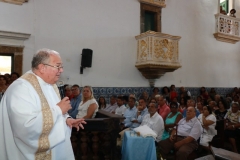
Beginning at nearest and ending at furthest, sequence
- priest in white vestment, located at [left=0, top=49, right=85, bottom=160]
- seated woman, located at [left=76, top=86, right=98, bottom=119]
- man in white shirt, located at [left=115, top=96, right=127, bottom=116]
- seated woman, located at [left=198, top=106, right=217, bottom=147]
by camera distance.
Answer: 1. priest in white vestment, located at [left=0, top=49, right=85, bottom=160]
2. seated woman, located at [left=76, top=86, right=98, bottom=119]
3. seated woman, located at [left=198, top=106, right=217, bottom=147]
4. man in white shirt, located at [left=115, top=96, right=127, bottom=116]

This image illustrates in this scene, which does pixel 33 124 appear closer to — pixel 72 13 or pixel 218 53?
pixel 72 13

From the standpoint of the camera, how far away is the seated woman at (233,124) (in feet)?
17.5

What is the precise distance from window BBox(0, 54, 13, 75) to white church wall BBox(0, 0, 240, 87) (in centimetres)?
43

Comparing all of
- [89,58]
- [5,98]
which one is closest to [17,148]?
[5,98]

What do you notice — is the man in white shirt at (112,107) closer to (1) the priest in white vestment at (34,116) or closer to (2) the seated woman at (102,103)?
(2) the seated woman at (102,103)

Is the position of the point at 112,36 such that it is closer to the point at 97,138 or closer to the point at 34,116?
the point at 97,138

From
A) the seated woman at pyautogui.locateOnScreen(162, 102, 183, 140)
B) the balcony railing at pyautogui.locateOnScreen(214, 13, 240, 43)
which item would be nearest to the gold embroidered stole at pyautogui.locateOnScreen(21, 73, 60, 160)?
the seated woman at pyautogui.locateOnScreen(162, 102, 183, 140)

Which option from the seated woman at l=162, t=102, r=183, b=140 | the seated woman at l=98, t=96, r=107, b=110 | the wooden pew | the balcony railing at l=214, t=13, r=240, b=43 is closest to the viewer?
the wooden pew

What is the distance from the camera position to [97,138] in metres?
2.97

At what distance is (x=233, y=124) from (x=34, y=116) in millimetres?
5063

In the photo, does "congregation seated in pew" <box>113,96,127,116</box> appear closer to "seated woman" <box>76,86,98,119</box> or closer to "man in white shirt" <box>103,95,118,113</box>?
"man in white shirt" <box>103,95,118,113</box>

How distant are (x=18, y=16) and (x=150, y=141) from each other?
497 centimetres

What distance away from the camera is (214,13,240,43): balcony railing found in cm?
1088

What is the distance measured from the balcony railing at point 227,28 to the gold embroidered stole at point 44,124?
10359 millimetres
